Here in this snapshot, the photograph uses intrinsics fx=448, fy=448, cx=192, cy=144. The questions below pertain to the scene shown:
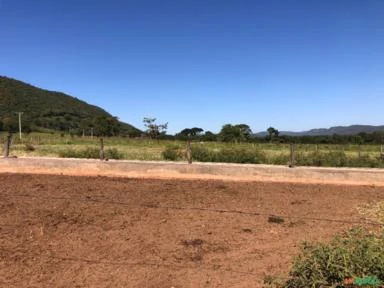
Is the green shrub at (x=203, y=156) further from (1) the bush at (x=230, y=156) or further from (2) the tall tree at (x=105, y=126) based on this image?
(2) the tall tree at (x=105, y=126)

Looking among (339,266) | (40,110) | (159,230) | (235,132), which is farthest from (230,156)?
(40,110)

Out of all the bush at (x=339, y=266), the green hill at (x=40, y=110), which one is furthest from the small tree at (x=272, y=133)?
the bush at (x=339, y=266)

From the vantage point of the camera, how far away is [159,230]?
6.33 m

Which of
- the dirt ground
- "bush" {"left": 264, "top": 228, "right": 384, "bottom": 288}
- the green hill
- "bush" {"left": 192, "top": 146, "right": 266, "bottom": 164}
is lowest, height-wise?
the dirt ground

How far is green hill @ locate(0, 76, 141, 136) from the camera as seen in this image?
8938 centimetres

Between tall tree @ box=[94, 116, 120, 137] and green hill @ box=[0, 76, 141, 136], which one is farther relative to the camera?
green hill @ box=[0, 76, 141, 136]

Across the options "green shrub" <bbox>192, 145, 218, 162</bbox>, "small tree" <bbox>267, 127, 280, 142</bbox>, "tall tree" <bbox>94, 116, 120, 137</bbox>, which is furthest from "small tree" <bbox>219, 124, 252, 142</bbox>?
"green shrub" <bbox>192, 145, 218, 162</bbox>

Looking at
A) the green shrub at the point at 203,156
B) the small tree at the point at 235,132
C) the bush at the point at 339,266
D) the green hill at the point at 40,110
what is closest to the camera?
the bush at the point at 339,266

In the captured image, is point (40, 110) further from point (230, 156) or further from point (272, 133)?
point (230, 156)

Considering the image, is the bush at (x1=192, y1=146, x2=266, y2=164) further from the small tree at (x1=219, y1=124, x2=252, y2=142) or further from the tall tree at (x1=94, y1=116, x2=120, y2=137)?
the tall tree at (x1=94, y1=116, x2=120, y2=137)

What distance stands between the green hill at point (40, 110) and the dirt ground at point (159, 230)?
73625mm

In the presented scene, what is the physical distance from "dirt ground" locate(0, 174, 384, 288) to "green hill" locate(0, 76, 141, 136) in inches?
2899

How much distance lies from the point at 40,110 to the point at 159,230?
330ft

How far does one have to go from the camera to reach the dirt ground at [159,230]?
15.4 feet
